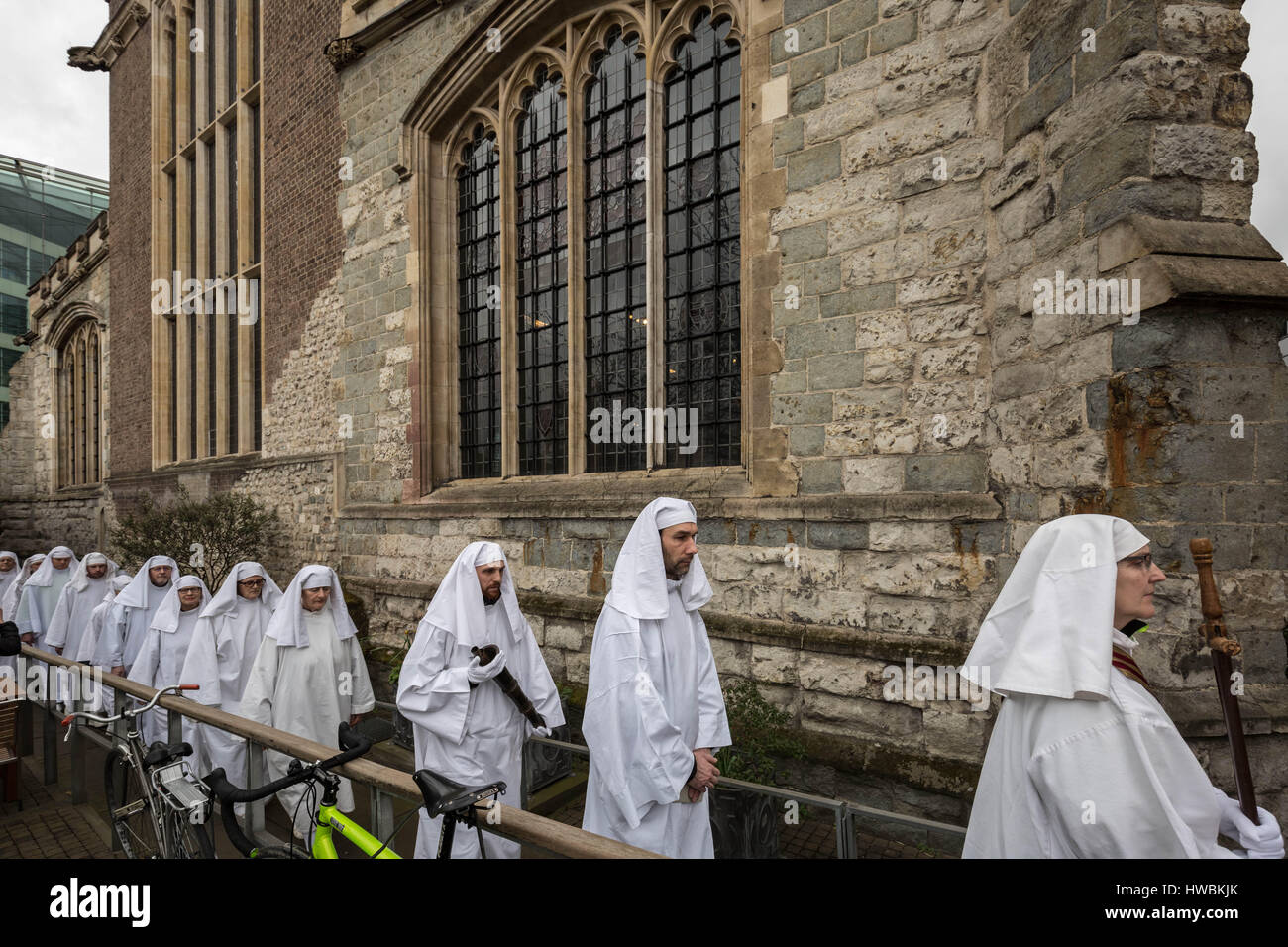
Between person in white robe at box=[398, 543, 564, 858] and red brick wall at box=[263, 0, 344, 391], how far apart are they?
7745 millimetres

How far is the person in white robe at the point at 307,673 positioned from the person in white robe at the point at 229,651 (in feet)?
1.22

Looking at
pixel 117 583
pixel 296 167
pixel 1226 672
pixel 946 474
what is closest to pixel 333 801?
pixel 1226 672

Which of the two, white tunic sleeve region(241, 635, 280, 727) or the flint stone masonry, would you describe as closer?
the flint stone masonry

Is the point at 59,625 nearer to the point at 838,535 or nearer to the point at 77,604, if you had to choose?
the point at 77,604

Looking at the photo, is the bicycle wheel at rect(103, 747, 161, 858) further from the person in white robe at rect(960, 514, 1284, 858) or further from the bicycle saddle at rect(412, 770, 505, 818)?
the person in white robe at rect(960, 514, 1284, 858)

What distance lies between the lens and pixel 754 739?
489cm

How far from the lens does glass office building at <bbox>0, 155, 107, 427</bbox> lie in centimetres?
2553

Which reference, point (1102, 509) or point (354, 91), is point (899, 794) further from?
point (354, 91)

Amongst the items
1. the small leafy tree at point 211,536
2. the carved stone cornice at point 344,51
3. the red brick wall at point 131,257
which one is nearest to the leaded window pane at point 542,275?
the carved stone cornice at point 344,51

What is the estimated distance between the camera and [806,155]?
543 centimetres

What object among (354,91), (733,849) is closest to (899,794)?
(733,849)

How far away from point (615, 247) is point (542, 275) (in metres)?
1.21

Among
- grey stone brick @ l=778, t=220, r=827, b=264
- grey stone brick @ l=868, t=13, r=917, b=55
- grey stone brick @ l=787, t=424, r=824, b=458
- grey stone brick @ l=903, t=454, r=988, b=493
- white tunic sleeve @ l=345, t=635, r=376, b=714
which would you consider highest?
grey stone brick @ l=868, t=13, r=917, b=55

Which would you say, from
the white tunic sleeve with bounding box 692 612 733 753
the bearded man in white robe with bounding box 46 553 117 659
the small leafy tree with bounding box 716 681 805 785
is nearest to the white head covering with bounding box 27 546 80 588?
the bearded man in white robe with bounding box 46 553 117 659
